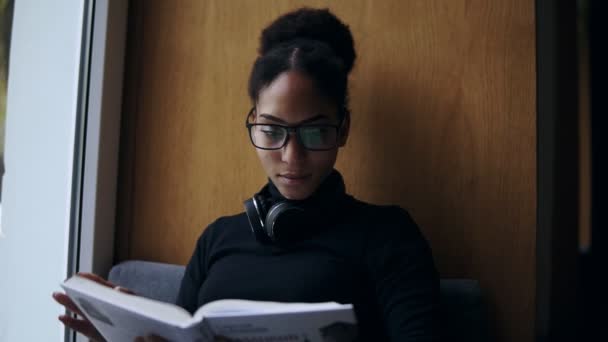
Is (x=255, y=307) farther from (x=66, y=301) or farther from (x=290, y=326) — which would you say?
(x=66, y=301)

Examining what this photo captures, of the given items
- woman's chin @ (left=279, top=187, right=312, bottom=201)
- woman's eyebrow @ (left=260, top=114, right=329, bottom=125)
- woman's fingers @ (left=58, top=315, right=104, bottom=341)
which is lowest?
woman's fingers @ (left=58, top=315, right=104, bottom=341)

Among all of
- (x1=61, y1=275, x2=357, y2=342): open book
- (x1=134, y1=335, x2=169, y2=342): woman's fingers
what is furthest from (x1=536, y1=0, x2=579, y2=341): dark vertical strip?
(x1=134, y1=335, x2=169, y2=342): woman's fingers

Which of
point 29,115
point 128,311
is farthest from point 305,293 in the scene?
point 29,115

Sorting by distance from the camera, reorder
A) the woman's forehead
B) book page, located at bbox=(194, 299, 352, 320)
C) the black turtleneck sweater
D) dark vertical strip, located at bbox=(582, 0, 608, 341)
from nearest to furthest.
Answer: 1. dark vertical strip, located at bbox=(582, 0, 608, 341)
2. book page, located at bbox=(194, 299, 352, 320)
3. the black turtleneck sweater
4. the woman's forehead

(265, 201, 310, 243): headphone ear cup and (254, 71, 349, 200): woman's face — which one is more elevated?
(254, 71, 349, 200): woman's face

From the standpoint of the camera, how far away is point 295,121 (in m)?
0.90

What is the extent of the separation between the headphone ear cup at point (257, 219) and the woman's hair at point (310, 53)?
226 mm

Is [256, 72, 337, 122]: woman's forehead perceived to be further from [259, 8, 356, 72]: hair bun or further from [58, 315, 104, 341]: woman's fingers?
[58, 315, 104, 341]: woman's fingers

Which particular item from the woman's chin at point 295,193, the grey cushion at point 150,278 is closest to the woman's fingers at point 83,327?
the grey cushion at point 150,278

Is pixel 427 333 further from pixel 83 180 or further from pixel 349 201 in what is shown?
pixel 83 180

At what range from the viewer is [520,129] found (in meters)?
1.04

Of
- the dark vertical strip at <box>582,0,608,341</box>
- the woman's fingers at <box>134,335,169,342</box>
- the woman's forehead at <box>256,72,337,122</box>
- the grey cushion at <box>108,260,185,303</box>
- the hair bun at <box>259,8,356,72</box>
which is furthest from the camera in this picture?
the grey cushion at <box>108,260,185,303</box>

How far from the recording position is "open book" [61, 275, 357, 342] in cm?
57

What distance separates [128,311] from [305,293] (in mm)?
332
